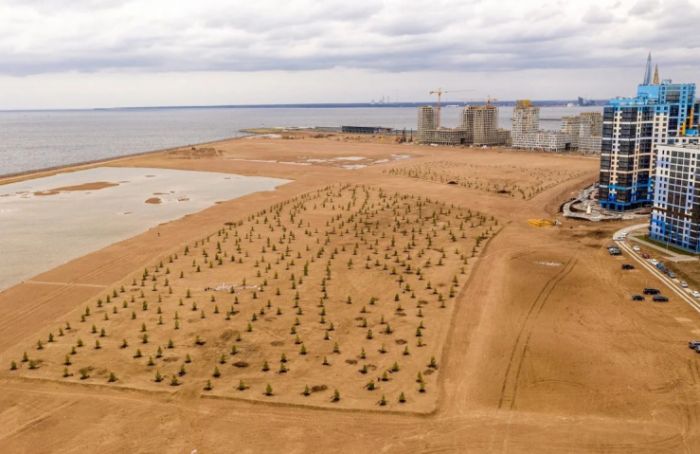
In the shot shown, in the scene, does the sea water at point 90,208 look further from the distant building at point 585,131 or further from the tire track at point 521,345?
the distant building at point 585,131

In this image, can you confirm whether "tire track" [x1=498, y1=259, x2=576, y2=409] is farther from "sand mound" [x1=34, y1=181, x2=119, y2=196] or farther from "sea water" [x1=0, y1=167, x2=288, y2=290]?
"sand mound" [x1=34, y1=181, x2=119, y2=196]

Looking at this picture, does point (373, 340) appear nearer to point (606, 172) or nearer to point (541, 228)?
point (541, 228)

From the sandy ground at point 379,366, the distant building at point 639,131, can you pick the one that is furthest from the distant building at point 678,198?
the distant building at point 639,131

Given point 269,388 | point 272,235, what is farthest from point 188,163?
point 269,388

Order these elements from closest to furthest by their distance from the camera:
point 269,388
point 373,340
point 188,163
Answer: point 269,388
point 373,340
point 188,163

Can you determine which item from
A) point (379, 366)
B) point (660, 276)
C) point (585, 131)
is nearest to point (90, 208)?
point (379, 366)

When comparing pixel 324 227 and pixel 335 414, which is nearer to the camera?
pixel 335 414

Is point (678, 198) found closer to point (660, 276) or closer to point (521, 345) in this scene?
point (660, 276)
